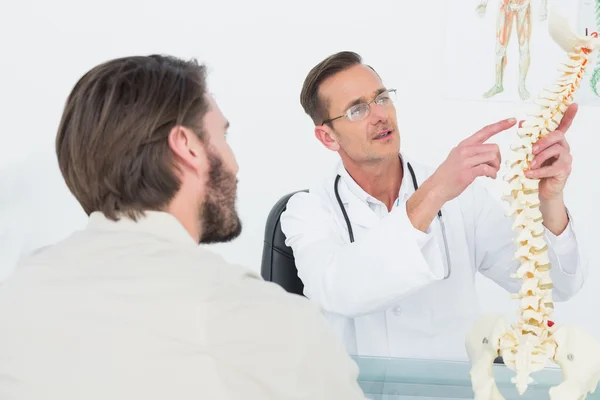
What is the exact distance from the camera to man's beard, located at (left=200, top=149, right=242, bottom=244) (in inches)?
45.8

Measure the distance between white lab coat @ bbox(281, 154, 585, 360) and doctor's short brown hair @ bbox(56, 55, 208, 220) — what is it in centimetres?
65

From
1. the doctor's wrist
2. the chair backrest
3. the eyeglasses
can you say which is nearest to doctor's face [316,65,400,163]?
the eyeglasses

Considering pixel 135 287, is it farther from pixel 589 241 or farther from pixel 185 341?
pixel 589 241

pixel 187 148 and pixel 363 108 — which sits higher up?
pixel 187 148

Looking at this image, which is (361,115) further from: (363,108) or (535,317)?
(535,317)

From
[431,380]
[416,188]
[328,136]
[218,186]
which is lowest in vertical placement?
[431,380]

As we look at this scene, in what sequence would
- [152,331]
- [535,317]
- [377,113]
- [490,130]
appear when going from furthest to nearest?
1. [377,113]
2. [490,130]
3. [535,317]
4. [152,331]

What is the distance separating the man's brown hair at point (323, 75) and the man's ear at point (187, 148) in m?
0.95

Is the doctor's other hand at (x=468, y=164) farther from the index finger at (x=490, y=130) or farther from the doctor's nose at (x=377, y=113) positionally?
the doctor's nose at (x=377, y=113)

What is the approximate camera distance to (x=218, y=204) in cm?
117

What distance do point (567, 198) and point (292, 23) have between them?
1.29 m

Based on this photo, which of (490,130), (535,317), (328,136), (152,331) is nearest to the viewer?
(152,331)

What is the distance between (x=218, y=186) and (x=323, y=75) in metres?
0.96

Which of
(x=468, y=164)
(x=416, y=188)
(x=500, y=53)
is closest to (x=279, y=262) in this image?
(x=416, y=188)
